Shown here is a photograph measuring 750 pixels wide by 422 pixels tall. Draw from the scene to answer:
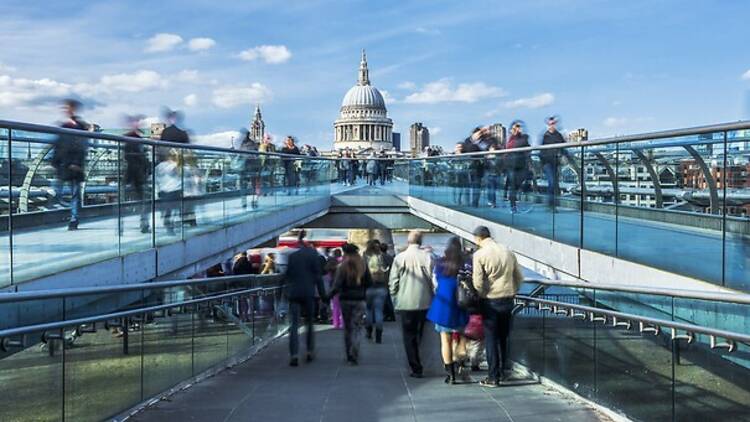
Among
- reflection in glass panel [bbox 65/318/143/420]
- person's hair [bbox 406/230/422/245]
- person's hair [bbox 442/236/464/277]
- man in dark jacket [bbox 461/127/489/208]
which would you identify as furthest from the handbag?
man in dark jacket [bbox 461/127/489/208]

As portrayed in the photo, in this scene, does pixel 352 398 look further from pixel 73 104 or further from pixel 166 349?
pixel 73 104

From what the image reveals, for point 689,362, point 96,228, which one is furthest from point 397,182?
point 689,362

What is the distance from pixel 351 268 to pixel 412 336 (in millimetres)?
1585

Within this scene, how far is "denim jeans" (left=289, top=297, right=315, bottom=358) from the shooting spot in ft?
34.6

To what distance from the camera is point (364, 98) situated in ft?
541

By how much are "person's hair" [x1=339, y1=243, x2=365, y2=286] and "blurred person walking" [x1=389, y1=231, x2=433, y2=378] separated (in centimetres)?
107

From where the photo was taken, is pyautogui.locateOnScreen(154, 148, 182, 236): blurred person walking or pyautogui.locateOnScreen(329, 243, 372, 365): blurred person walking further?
pyautogui.locateOnScreen(329, 243, 372, 365): blurred person walking

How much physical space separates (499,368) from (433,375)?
1273 mm

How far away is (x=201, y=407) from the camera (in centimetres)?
748

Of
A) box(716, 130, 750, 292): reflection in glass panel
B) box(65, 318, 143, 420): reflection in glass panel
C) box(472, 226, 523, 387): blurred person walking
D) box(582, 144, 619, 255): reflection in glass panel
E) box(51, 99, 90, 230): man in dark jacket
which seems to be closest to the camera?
box(65, 318, 143, 420): reflection in glass panel

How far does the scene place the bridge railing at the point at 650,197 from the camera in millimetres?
7020

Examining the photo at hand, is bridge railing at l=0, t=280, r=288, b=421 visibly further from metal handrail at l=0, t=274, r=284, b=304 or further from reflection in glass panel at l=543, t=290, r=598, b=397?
reflection in glass panel at l=543, t=290, r=598, b=397

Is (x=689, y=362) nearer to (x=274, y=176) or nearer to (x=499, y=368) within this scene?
(x=499, y=368)

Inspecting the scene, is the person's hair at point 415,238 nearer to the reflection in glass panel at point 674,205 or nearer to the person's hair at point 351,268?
the person's hair at point 351,268
